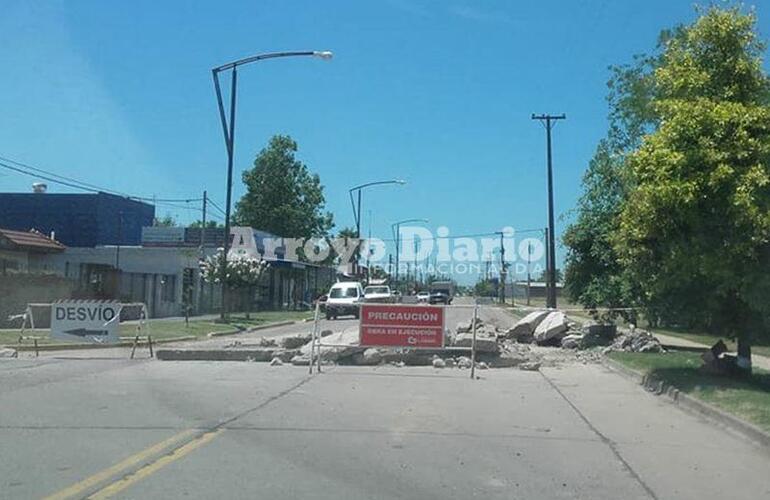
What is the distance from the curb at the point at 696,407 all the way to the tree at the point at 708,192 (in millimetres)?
1373

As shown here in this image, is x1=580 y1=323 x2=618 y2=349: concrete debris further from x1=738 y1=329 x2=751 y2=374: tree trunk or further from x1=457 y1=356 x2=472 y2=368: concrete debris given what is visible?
x1=738 y1=329 x2=751 y2=374: tree trunk

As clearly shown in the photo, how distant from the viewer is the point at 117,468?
845cm

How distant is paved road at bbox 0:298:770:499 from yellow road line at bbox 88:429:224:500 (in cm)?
2

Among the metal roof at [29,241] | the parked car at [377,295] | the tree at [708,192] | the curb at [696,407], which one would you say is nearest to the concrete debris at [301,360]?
the curb at [696,407]

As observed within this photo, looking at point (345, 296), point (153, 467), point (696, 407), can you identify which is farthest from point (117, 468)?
point (345, 296)

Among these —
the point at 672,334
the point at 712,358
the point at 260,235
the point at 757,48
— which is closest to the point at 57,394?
the point at 712,358

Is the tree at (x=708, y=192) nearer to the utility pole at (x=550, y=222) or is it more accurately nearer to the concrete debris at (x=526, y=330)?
the concrete debris at (x=526, y=330)

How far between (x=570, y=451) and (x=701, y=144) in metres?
7.16

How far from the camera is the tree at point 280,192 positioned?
67.0 m

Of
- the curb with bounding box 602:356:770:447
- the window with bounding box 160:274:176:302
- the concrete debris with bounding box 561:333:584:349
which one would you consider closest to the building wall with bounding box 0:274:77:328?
the window with bounding box 160:274:176:302

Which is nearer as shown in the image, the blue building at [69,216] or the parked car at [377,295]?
the parked car at [377,295]

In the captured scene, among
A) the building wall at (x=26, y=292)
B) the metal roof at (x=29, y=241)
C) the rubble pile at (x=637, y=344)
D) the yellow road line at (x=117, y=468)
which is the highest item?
the metal roof at (x=29, y=241)

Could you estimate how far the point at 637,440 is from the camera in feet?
36.0

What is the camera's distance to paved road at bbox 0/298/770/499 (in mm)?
8008
